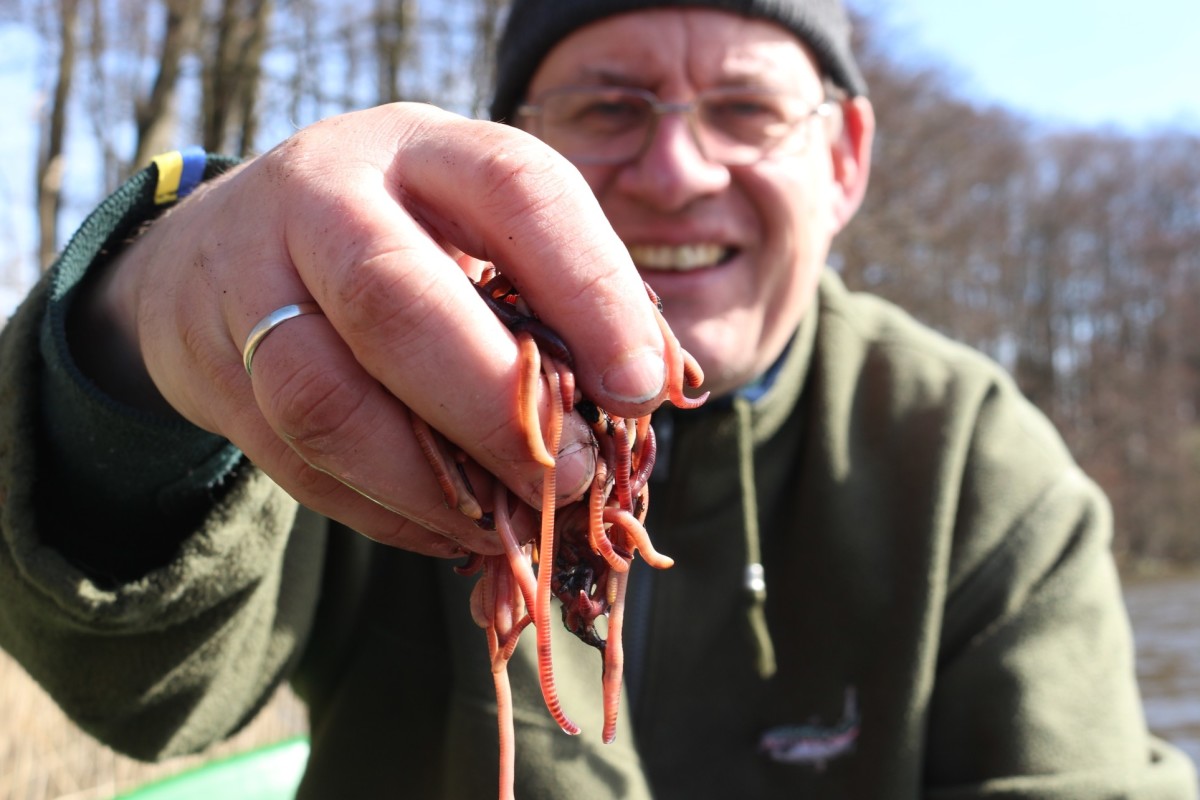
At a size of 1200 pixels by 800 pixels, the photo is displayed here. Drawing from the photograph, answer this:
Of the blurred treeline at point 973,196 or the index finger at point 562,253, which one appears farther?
the blurred treeline at point 973,196

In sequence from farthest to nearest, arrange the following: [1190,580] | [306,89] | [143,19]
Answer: [1190,580] → [143,19] → [306,89]

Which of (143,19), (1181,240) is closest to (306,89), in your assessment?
(143,19)

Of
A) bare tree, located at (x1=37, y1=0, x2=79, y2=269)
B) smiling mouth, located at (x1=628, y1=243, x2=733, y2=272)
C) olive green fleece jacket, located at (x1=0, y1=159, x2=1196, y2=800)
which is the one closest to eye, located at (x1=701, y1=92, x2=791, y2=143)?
smiling mouth, located at (x1=628, y1=243, x2=733, y2=272)

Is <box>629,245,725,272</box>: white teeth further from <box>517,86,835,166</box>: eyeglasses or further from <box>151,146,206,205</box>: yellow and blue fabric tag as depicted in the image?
<box>151,146,206,205</box>: yellow and blue fabric tag

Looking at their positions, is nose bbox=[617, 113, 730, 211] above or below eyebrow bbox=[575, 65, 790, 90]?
below

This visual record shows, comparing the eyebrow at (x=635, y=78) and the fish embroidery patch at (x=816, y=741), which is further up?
the eyebrow at (x=635, y=78)

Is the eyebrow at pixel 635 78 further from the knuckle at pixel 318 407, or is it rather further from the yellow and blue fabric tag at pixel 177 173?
the knuckle at pixel 318 407

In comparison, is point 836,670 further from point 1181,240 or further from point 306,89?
point 1181,240

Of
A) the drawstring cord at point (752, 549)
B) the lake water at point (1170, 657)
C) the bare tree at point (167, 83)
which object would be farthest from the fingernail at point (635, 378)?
the bare tree at point (167, 83)
